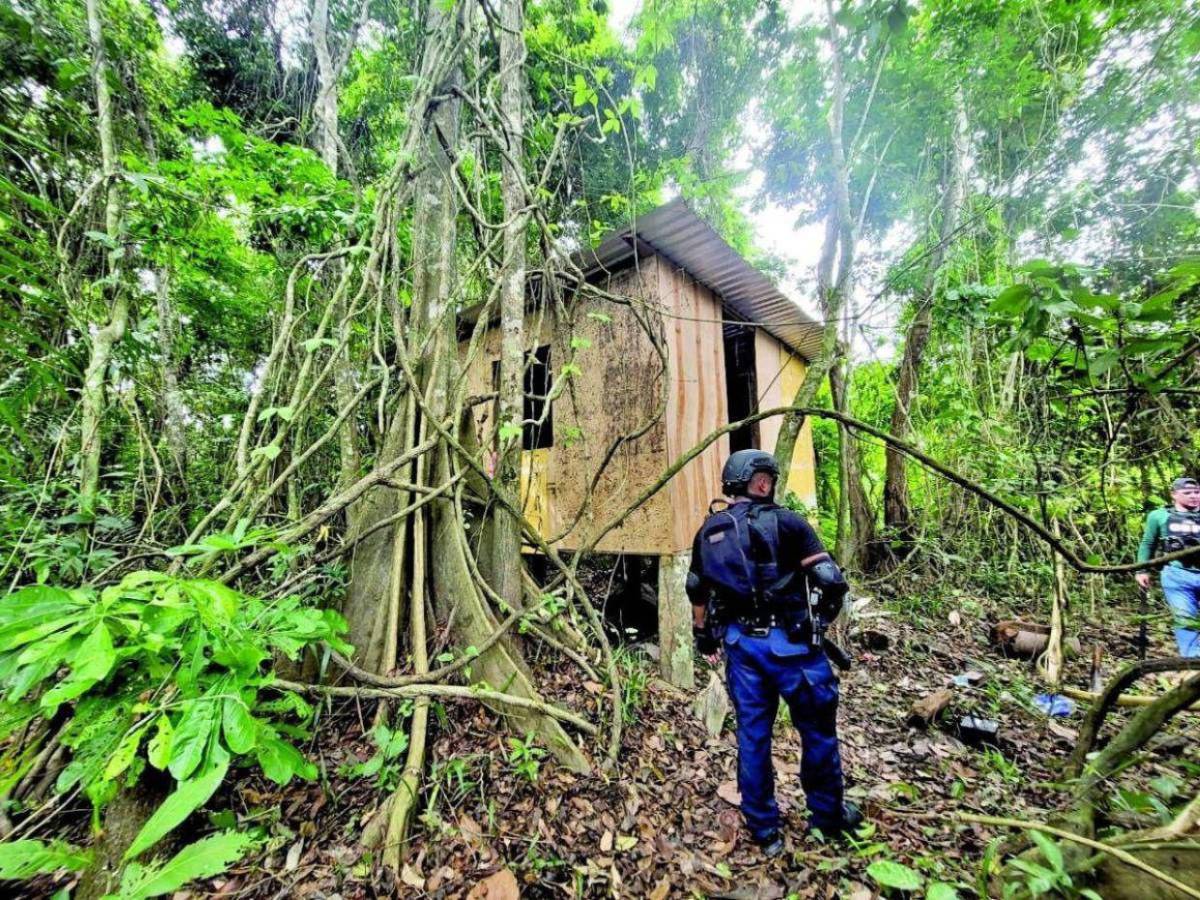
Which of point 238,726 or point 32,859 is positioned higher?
point 238,726

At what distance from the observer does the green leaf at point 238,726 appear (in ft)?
4.78

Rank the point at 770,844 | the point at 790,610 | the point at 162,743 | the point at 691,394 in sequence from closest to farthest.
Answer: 1. the point at 162,743
2. the point at 770,844
3. the point at 790,610
4. the point at 691,394

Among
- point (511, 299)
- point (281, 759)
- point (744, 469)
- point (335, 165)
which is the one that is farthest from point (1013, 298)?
point (335, 165)

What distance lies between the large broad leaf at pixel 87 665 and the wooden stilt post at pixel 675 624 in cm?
390

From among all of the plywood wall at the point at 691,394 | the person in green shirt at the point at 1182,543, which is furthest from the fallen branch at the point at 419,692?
the person in green shirt at the point at 1182,543

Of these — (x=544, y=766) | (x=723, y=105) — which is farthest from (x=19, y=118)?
(x=723, y=105)

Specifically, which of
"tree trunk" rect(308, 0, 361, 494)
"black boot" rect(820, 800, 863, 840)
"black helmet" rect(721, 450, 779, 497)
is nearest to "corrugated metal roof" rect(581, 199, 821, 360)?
"black helmet" rect(721, 450, 779, 497)

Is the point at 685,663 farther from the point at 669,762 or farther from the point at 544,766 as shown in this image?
the point at 544,766

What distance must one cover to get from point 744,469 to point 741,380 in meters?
4.88

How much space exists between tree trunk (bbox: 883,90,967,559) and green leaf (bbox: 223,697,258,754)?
7.44 meters

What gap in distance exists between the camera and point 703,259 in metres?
4.97

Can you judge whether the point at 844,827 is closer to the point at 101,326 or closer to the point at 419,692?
the point at 419,692

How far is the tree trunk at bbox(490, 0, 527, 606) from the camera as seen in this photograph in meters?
3.29

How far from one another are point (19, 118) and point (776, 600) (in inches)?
235
